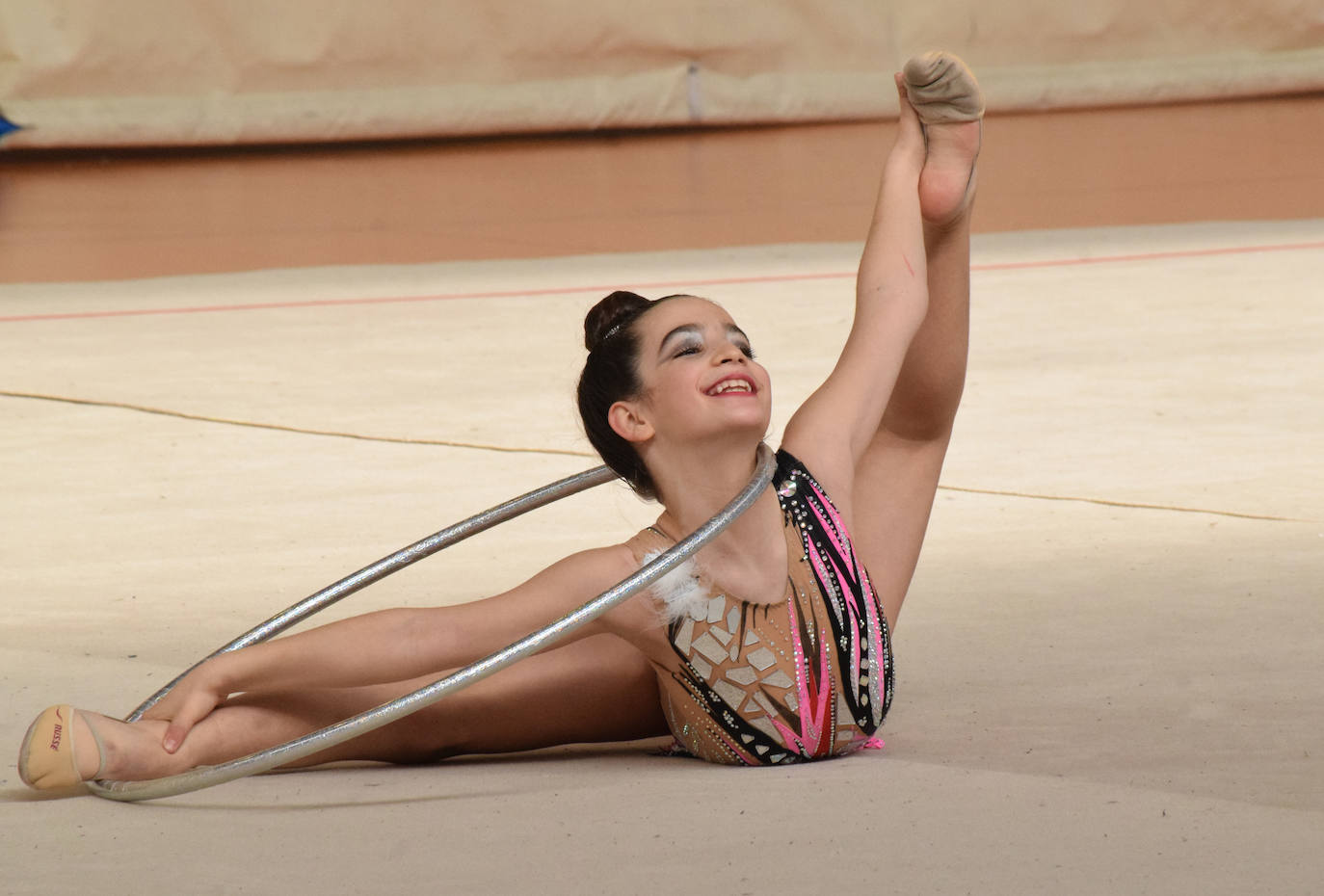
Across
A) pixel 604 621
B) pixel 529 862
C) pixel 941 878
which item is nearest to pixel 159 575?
pixel 604 621

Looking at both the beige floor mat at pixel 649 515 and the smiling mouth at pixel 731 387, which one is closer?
the beige floor mat at pixel 649 515

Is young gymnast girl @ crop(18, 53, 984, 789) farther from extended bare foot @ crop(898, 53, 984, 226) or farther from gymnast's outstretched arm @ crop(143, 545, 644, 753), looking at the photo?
A: extended bare foot @ crop(898, 53, 984, 226)

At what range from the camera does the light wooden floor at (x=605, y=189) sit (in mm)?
8398

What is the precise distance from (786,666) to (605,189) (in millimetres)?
6815

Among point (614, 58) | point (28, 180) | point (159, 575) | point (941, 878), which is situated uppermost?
point (614, 58)

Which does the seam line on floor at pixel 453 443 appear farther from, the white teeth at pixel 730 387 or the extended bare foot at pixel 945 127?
the white teeth at pixel 730 387

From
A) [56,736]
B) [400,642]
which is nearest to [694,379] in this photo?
[400,642]

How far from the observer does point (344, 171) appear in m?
8.62

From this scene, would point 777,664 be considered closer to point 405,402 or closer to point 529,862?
point 529,862

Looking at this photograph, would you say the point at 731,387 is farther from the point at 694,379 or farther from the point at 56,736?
the point at 56,736

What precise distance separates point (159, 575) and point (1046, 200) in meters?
6.38

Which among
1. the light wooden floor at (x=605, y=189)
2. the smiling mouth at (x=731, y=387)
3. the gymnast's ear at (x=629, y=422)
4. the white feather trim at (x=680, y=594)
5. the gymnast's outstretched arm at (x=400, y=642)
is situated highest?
the light wooden floor at (x=605, y=189)

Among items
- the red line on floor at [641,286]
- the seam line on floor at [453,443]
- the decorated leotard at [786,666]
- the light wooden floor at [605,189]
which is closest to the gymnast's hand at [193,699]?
the decorated leotard at [786,666]

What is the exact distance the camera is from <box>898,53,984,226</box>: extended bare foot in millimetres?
2615
